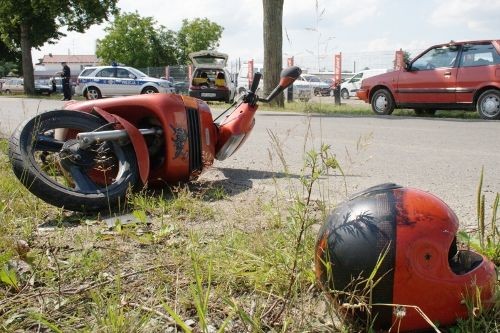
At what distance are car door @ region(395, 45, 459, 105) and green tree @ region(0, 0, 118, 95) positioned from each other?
2519 cm

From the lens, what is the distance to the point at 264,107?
1577 cm

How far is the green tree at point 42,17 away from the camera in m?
32.7

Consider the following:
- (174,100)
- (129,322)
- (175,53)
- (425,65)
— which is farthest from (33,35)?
(175,53)

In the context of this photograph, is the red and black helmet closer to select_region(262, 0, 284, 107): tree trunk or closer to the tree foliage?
select_region(262, 0, 284, 107): tree trunk

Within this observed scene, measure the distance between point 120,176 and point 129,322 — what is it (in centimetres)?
175

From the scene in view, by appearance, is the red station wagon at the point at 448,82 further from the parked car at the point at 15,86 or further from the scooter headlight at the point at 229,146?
the parked car at the point at 15,86

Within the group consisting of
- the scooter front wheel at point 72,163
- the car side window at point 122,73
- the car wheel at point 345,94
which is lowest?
the scooter front wheel at point 72,163

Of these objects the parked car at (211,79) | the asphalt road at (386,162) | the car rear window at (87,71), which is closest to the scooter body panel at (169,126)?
the asphalt road at (386,162)

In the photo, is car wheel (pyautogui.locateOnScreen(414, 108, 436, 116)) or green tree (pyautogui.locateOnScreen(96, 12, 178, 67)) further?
green tree (pyautogui.locateOnScreen(96, 12, 178, 67))

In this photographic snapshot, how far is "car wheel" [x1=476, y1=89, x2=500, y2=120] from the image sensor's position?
11812 millimetres

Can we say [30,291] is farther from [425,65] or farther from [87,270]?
[425,65]

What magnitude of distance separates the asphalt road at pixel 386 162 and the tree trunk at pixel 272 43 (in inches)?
305

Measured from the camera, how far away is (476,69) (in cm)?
1220

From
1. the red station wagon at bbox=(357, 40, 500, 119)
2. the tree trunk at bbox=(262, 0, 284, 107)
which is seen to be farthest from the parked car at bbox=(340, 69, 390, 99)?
the red station wagon at bbox=(357, 40, 500, 119)
